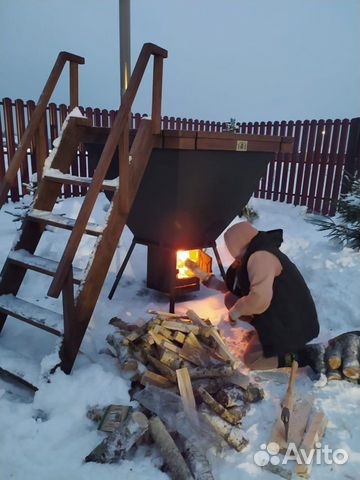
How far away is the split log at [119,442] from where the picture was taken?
67.7 inches

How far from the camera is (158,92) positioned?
2.54m

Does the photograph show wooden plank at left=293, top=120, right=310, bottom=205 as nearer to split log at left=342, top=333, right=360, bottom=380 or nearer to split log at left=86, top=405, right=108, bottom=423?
split log at left=342, top=333, right=360, bottom=380

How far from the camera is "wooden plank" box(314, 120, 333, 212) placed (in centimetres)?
759

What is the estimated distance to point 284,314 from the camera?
8.42 feet

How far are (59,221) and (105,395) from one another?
1.21 metres

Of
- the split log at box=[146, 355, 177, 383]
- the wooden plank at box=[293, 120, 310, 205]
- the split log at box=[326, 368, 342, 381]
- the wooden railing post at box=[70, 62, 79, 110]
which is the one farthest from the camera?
the wooden plank at box=[293, 120, 310, 205]

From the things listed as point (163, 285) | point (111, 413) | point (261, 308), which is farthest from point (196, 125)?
point (111, 413)

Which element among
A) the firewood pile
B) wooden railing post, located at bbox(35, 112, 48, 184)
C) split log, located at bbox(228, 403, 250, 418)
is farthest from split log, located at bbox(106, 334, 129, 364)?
wooden railing post, located at bbox(35, 112, 48, 184)

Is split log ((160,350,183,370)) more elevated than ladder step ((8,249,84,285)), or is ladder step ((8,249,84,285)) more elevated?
ladder step ((8,249,84,285))

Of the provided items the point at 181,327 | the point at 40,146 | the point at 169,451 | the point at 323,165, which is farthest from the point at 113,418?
the point at 323,165

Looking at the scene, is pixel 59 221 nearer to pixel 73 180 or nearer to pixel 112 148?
pixel 73 180

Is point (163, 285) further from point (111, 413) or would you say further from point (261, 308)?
point (111, 413)

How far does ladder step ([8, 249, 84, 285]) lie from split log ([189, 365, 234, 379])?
3.18ft

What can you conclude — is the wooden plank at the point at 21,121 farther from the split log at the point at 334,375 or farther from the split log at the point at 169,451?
the split log at the point at 334,375
